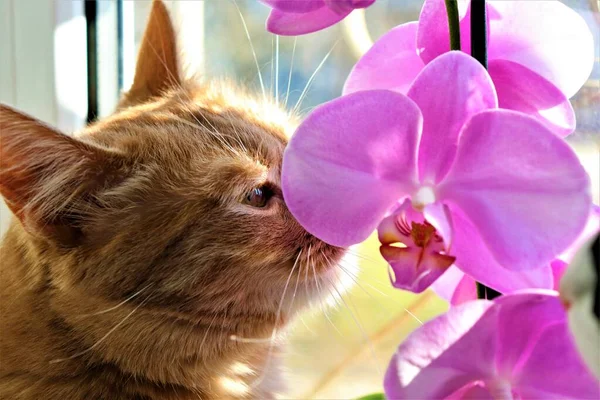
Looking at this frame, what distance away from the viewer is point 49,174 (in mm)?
744

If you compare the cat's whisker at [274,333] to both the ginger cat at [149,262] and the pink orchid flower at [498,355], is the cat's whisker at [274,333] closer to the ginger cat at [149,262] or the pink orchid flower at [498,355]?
the ginger cat at [149,262]

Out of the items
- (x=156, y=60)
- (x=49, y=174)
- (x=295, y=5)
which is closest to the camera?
(x=295, y=5)

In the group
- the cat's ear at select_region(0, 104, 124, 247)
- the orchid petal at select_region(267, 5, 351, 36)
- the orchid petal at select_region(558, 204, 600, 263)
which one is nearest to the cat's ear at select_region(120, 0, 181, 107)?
the cat's ear at select_region(0, 104, 124, 247)

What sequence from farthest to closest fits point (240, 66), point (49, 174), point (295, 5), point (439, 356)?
point (240, 66)
point (49, 174)
point (295, 5)
point (439, 356)

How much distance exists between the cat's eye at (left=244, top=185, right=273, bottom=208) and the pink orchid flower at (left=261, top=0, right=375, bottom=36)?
332 mm

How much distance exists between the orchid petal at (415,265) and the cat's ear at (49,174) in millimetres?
484

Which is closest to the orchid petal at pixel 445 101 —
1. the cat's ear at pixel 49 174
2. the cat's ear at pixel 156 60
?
the cat's ear at pixel 49 174

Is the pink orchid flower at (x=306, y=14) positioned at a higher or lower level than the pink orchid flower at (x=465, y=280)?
higher

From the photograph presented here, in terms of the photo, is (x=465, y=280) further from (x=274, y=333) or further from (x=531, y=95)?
(x=274, y=333)

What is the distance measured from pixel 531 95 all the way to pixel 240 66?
91 cm

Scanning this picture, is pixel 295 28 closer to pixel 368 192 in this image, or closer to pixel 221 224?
pixel 368 192

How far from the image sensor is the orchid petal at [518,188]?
0.33 m

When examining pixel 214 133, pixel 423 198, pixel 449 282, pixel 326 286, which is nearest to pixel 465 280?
pixel 449 282

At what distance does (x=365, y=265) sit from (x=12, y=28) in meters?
0.81
